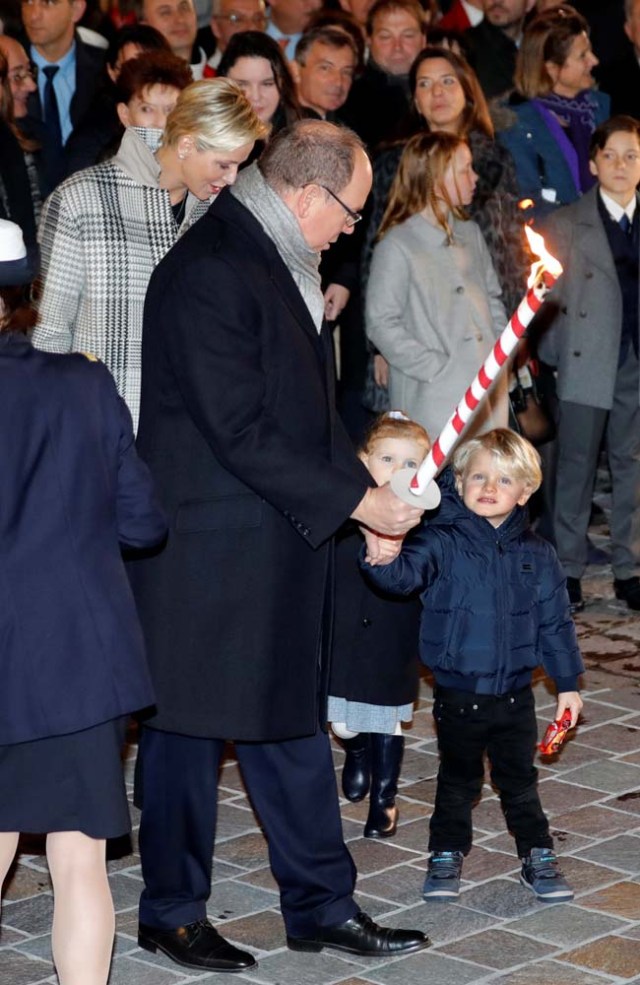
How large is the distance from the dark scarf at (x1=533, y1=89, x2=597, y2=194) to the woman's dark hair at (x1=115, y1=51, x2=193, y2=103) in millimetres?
2792

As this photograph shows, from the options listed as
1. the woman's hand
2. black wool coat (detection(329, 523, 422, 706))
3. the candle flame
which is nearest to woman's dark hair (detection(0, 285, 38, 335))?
the candle flame

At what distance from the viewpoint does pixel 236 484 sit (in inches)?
180

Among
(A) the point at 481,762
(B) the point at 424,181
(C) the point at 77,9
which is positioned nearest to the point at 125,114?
(B) the point at 424,181

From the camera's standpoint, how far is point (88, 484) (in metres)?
3.91

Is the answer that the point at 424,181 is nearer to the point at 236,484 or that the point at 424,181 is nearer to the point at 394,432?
the point at 394,432

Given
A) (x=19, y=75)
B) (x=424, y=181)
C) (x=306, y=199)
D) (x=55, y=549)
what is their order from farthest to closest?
(x=19, y=75) → (x=424, y=181) → (x=306, y=199) → (x=55, y=549)

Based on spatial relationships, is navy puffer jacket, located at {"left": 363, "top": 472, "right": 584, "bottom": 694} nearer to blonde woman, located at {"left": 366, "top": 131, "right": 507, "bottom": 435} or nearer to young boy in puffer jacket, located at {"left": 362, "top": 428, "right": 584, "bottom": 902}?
young boy in puffer jacket, located at {"left": 362, "top": 428, "right": 584, "bottom": 902}

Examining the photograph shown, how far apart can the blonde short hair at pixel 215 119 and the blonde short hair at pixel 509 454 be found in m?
1.24

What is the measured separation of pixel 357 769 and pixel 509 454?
4.66 feet

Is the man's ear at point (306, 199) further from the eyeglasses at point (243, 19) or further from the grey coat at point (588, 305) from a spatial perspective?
the eyeglasses at point (243, 19)

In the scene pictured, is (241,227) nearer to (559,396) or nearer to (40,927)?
(40,927)

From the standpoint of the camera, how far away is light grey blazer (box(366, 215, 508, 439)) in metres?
7.47

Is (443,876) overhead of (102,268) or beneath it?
beneath

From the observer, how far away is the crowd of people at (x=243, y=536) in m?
3.91
